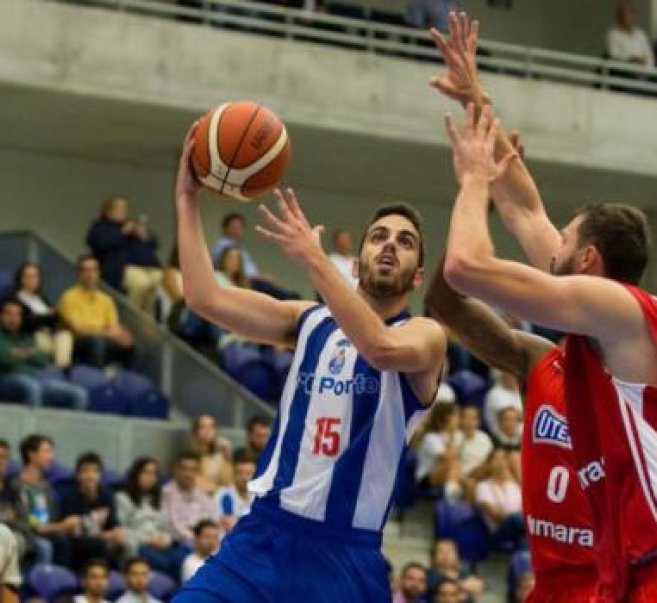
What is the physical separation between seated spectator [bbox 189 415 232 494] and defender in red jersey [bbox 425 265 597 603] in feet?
26.2

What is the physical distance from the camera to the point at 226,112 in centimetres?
791

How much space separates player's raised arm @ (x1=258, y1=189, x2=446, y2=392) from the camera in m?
7.02

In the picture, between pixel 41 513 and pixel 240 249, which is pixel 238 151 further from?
pixel 240 249

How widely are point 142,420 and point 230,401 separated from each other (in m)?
1.04

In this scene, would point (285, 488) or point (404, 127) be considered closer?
point (285, 488)

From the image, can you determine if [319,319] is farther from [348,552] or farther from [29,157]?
[29,157]

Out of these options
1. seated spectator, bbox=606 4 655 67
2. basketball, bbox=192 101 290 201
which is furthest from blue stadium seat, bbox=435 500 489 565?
basketball, bbox=192 101 290 201

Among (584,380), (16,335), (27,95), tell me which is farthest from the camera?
(27,95)

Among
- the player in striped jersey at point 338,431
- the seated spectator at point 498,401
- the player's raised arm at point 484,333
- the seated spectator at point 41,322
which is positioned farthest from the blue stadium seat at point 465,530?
the player in striped jersey at point 338,431

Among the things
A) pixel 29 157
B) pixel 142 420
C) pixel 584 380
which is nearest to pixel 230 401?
pixel 142 420

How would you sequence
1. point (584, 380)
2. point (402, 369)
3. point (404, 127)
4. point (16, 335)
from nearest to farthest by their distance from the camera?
point (584, 380) < point (402, 369) < point (16, 335) < point (404, 127)

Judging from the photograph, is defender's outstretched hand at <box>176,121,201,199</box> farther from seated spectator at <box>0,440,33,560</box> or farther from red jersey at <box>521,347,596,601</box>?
seated spectator at <box>0,440,33,560</box>

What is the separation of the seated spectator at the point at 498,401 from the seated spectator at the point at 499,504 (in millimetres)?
1122

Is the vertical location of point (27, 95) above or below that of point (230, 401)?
above
